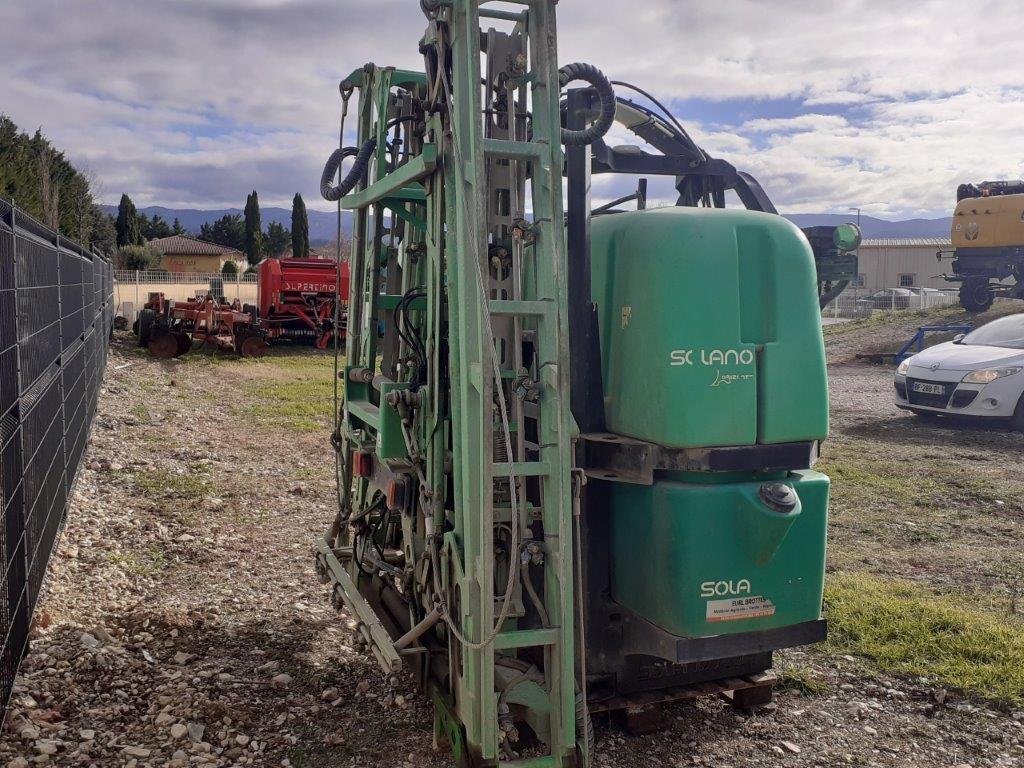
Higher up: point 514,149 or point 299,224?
point 299,224

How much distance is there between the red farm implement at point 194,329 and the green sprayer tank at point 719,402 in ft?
57.3

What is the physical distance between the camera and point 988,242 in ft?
74.8

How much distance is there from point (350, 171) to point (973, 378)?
31.0 ft

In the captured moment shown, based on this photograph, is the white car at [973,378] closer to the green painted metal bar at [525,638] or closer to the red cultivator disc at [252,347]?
the green painted metal bar at [525,638]

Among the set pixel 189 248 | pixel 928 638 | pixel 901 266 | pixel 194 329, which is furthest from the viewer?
pixel 189 248

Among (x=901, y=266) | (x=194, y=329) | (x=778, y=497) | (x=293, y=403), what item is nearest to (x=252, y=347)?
(x=194, y=329)

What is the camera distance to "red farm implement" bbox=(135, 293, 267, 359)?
64.2 ft

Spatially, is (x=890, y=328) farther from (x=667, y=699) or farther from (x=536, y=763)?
(x=536, y=763)

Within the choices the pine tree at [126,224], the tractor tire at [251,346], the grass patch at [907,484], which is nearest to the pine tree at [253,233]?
the pine tree at [126,224]

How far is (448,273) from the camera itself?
355 cm

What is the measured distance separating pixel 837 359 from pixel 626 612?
18.7 metres

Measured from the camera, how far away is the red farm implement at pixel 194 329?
19578 millimetres

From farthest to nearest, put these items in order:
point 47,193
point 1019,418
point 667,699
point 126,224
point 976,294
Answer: point 126,224 < point 47,193 < point 976,294 < point 1019,418 < point 667,699

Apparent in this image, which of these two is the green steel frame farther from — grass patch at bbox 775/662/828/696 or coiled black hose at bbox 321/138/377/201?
grass patch at bbox 775/662/828/696
